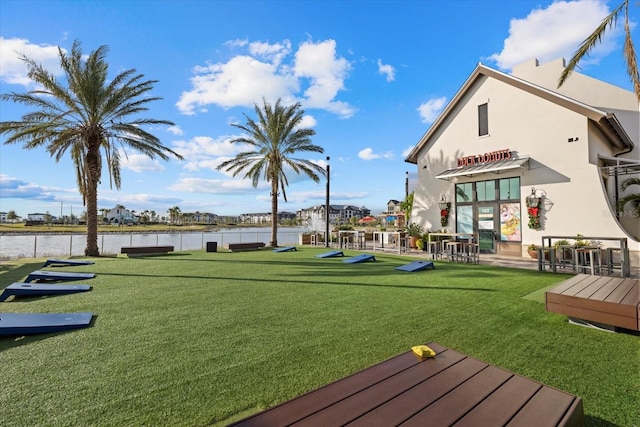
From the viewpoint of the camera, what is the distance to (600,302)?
396 cm

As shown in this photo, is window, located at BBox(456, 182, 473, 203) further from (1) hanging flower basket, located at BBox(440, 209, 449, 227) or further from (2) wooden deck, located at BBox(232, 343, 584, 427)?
(2) wooden deck, located at BBox(232, 343, 584, 427)

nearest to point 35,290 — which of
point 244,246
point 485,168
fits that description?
point 244,246

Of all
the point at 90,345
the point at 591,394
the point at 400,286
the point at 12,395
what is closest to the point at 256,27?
the point at 400,286

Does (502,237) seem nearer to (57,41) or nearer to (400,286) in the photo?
(400,286)

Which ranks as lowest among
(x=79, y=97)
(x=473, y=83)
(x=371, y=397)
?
(x=371, y=397)

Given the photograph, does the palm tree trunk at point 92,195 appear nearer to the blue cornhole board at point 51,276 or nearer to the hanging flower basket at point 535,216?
the blue cornhole board at point 51,276

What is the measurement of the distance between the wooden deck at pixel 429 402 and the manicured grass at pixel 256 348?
795 millimetres

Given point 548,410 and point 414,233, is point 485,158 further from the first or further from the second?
point 548,410

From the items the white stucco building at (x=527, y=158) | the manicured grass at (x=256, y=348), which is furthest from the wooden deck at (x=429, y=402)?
the white stucco building at (x=527, y=158)

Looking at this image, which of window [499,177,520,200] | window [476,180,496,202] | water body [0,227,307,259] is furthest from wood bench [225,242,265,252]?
window [499,177,520,200]

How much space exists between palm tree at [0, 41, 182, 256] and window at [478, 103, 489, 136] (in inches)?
638

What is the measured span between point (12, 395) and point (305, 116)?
19370 mm

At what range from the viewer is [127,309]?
539 cm

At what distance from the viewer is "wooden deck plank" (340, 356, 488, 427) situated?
1658 mm
